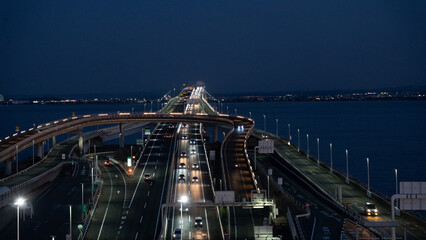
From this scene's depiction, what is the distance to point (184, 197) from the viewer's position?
137ft

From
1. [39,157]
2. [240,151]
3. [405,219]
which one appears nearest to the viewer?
[405,219]

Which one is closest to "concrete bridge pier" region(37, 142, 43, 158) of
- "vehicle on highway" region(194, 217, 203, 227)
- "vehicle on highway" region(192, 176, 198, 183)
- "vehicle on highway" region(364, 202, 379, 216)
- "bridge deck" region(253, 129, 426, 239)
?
"vehicle on highway" region(192, 176, 198, 183)

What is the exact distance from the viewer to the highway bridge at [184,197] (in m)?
33.9

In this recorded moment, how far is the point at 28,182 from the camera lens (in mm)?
48281

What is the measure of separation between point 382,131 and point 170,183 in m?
103

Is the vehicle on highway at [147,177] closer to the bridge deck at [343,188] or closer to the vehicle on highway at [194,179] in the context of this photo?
the vehicle on highway at [194,179]

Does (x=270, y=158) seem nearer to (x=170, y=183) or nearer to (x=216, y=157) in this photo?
(x=216, y=157)

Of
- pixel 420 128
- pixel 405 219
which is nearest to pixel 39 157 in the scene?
pixel 405 219

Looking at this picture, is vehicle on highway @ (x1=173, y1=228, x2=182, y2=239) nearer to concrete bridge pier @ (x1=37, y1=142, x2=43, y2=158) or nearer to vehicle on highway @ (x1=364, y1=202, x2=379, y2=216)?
A: vehicle on highway @ (x1=364, y1=202, x2=379, y2=216)

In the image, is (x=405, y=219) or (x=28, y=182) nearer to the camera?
(x=405, y=219)

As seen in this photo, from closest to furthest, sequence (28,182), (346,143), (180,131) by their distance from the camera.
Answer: (28,182) → (180,131) → (346,143)

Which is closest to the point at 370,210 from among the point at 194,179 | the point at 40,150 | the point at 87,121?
the point at 194,179

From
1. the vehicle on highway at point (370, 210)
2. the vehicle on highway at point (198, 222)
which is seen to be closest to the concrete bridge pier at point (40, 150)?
the vehicle on highway at point (198, 222)

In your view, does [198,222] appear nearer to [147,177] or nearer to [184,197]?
[184,197]
